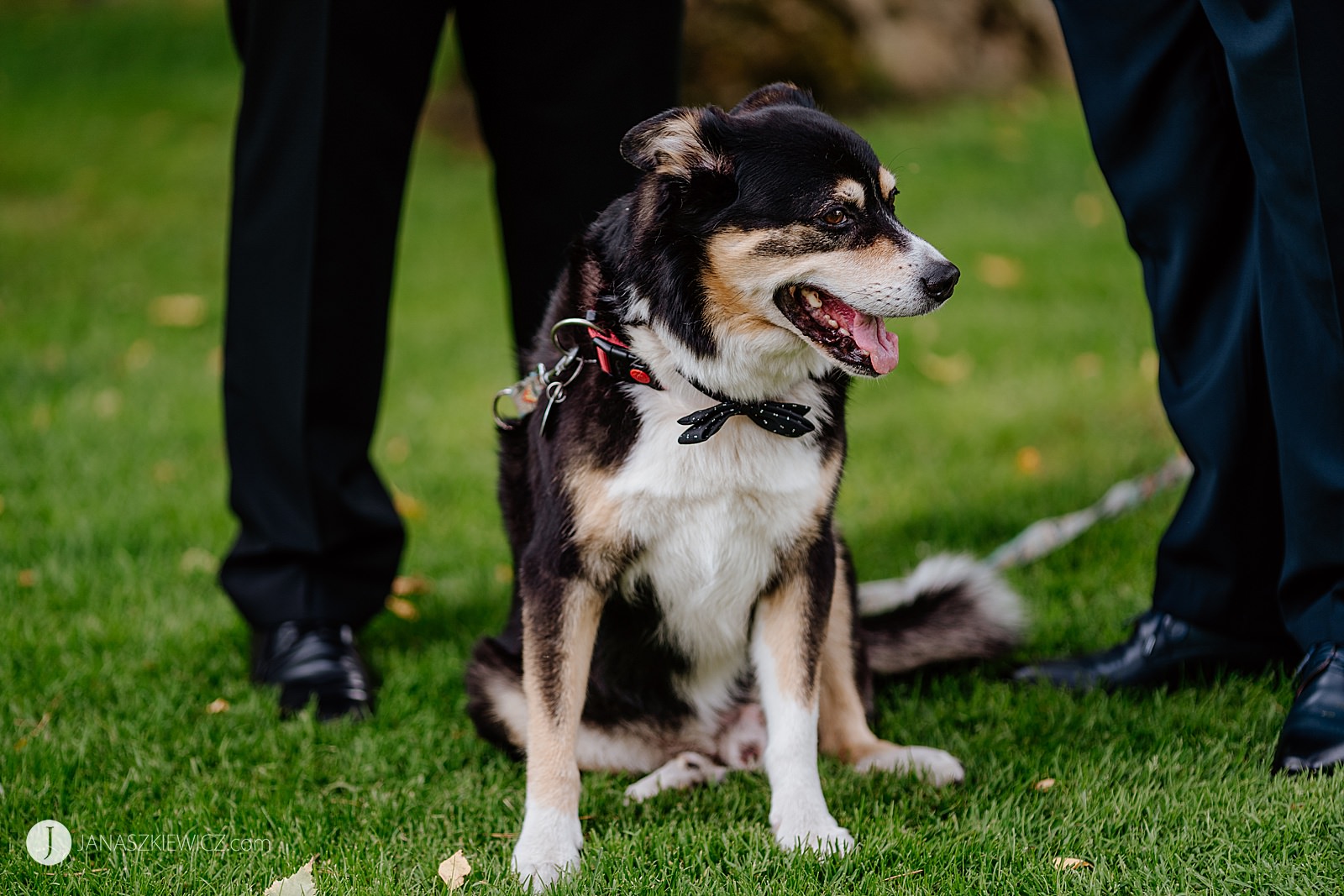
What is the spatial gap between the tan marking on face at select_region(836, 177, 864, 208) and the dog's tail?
111 centimetres

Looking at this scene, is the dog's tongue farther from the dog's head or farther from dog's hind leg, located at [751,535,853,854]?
dog's hind leg, located at [751,535,853,854]

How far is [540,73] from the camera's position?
3.16 m

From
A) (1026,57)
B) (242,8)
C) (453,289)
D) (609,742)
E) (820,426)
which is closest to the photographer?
(820,426)

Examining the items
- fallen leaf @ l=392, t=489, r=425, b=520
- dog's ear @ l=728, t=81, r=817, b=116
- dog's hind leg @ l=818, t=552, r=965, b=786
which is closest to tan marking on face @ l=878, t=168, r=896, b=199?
dog's ear @ l=728, t=81, r=817, b=116

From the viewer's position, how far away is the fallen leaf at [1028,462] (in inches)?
184

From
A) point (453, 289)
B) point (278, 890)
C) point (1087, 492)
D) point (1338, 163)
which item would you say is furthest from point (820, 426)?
point (453, 289)

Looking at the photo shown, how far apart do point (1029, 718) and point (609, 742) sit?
918 millimetres

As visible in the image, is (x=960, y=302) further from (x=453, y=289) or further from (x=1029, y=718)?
(x=1029, y=718)

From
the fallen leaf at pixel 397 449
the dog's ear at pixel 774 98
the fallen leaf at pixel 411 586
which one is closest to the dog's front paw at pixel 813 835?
the dog's ear at pixel 774 98

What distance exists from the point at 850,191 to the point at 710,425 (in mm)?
477

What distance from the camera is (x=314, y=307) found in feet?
10.1

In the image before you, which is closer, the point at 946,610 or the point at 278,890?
the point at 278,890

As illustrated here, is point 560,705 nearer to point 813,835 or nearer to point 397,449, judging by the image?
point 813,835

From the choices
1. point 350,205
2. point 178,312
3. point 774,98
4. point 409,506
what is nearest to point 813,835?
point 774,98
